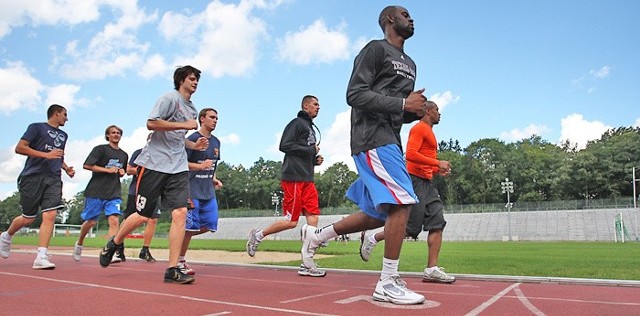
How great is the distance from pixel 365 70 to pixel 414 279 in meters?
2.85

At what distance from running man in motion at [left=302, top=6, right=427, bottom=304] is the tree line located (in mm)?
54177

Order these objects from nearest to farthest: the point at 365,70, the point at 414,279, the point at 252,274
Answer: the point at 365,70 → the point at 414,279 → the point at 252,274

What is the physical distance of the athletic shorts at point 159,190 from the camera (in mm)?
5543

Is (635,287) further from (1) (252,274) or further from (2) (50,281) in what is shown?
(2) (50,281)

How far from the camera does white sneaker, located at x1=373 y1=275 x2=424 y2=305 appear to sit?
12.7 feet

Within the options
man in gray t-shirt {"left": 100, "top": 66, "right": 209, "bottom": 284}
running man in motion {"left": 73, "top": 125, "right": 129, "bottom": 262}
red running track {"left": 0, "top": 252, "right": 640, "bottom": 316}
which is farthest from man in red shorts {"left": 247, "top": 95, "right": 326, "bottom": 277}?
running man in motion {"left": 73, "top": 125, "right": 129, "bottom": 262}

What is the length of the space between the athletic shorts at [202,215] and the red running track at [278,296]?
0.98 m

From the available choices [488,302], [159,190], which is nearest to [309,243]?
[159,190]

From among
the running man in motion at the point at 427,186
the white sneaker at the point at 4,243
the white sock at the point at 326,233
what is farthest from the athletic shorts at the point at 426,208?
the white sneaker at the point at 4,243

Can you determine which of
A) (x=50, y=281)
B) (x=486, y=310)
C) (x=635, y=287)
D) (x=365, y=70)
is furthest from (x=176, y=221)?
(x=635, y=287)

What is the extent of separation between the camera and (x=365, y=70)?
4.20 meters

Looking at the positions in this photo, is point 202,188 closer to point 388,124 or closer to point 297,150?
point 297,150

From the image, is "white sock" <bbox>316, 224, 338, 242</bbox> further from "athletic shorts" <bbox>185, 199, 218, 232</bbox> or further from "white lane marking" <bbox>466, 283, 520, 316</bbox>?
"athletic shorts" <bbox>185, 199, 218, 232</bbox>

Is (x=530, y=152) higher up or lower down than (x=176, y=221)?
higher up
